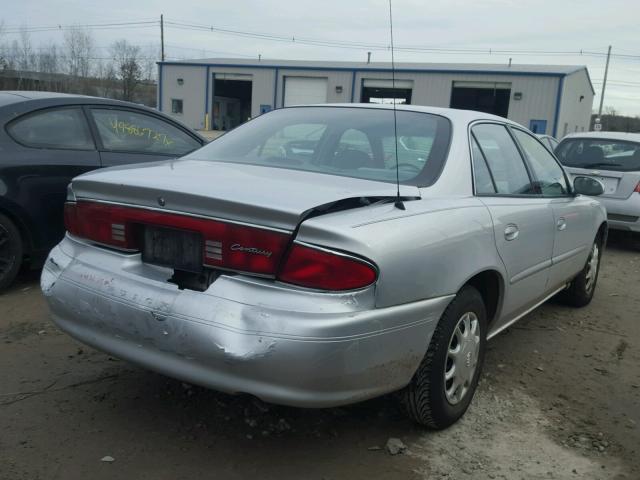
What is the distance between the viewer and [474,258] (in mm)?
2854

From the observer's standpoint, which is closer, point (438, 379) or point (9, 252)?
point (438, 379)

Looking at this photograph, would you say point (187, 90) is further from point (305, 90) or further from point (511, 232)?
point (511, 232)

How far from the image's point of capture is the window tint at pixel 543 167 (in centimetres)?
401

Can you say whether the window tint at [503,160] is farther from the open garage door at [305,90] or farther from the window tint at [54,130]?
the open garage door at [305,90]

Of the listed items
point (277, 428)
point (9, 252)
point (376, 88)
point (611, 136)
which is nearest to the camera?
point (277, 428)

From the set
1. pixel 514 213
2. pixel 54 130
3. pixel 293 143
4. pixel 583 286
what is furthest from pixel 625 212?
pixel 54 130

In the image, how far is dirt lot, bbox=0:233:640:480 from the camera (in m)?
2.60

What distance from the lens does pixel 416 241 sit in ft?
8.09

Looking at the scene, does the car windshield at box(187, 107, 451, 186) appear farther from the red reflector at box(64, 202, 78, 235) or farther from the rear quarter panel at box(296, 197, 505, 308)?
the red reflector at box(64, 202, 78, 235)

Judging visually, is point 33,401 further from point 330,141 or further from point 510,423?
point 510,423

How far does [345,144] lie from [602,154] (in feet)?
20.2

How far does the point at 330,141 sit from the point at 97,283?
1474mm

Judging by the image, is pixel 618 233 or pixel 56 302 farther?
pixel 618 233

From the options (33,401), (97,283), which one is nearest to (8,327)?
(33,401)
